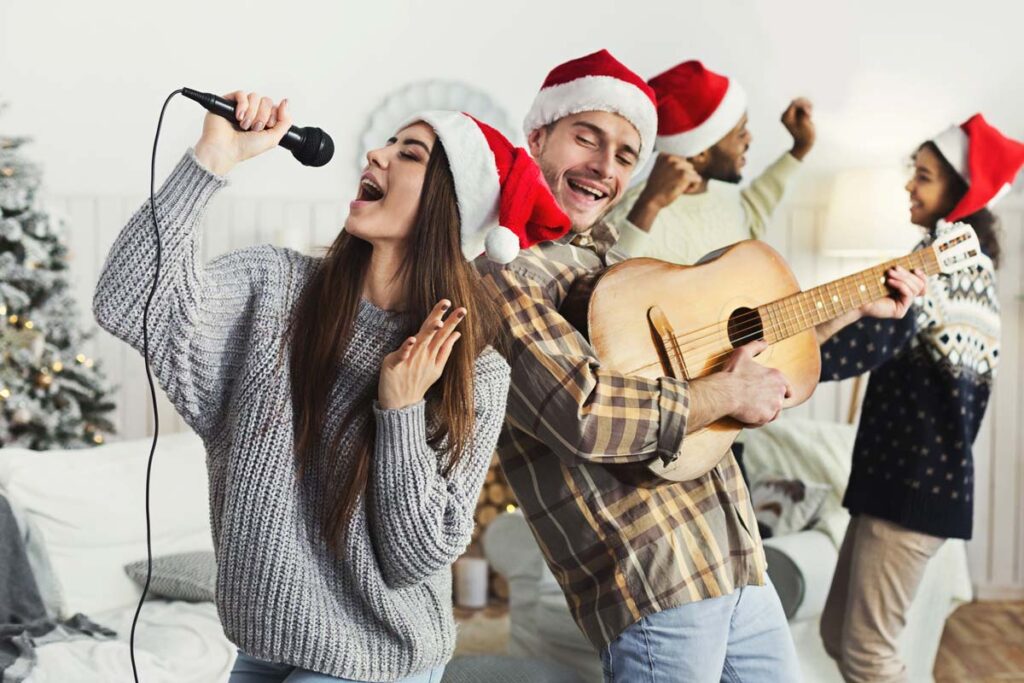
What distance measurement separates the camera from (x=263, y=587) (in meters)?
1.24

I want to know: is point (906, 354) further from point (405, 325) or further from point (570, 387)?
point (405, 325)

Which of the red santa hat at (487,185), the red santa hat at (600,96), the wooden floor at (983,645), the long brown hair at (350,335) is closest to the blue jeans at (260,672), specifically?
the long brown hair at (350,335)

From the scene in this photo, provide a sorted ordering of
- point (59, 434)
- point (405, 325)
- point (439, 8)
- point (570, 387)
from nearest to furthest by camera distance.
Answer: point (405, 325)
point (570, 387)
point (59, 434)
point (439, 8)

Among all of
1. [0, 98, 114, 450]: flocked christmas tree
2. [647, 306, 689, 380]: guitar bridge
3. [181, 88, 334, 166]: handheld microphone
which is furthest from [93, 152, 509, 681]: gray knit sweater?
[0, 98, 114, 450]: flocked christmas tree

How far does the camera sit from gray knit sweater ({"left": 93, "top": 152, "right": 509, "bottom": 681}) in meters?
1.20

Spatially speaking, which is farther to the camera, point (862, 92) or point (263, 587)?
point (862, 92)

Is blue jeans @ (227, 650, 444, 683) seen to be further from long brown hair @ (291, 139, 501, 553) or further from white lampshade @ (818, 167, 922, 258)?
white lampshade @ (818, 167, 922, 258)

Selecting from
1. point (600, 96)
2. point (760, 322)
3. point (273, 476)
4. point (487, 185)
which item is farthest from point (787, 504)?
point (273, 476)

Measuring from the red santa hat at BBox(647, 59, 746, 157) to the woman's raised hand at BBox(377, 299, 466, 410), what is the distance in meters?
1.70

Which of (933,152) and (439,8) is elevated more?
(439,8)

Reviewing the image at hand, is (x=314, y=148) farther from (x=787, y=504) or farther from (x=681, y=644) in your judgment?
(x=787, y=504)

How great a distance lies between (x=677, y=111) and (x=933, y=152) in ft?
2.09

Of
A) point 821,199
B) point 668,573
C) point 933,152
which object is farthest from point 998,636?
point 668,573

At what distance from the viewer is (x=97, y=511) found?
9.43 feet
